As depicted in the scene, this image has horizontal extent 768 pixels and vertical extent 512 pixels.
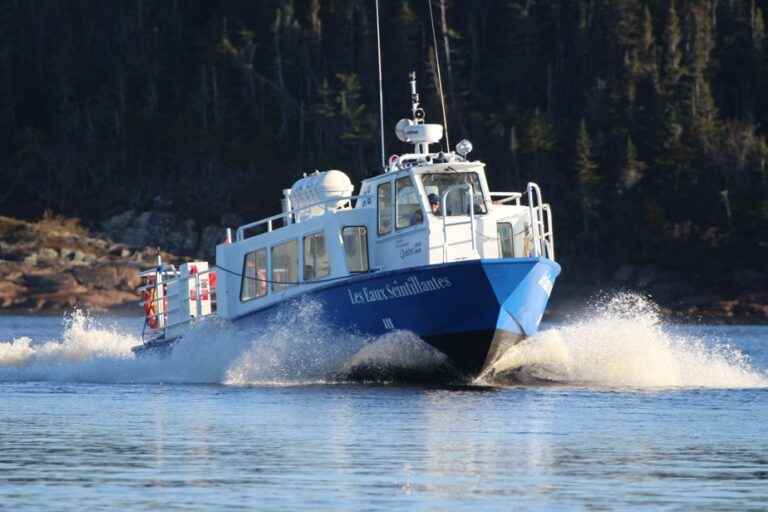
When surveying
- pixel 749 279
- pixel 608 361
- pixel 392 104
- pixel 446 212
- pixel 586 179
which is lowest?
pixel 608 361

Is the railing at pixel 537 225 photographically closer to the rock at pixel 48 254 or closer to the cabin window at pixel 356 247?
the cabin window at pixel 356 247

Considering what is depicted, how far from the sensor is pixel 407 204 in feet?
105

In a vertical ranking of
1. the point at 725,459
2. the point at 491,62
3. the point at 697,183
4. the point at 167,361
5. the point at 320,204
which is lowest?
the point at 725,459

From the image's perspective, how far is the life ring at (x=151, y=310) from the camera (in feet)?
127

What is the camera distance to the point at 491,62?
11456 cm

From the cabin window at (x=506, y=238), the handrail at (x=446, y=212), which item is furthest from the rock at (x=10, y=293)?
the handrail at (x=446, y=212)

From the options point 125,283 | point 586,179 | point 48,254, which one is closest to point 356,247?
point 125,283

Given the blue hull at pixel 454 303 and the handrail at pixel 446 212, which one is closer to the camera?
the blue hull at pixel 454 303

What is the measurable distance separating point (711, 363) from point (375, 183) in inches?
266

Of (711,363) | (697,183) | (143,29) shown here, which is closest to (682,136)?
(697,183)

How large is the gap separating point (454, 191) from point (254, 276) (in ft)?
14.2

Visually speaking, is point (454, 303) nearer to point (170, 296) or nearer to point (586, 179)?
point (170, 296)

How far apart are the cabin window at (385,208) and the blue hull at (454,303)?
4.93ft

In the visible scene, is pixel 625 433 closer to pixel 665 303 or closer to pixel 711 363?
pixel 711 363
